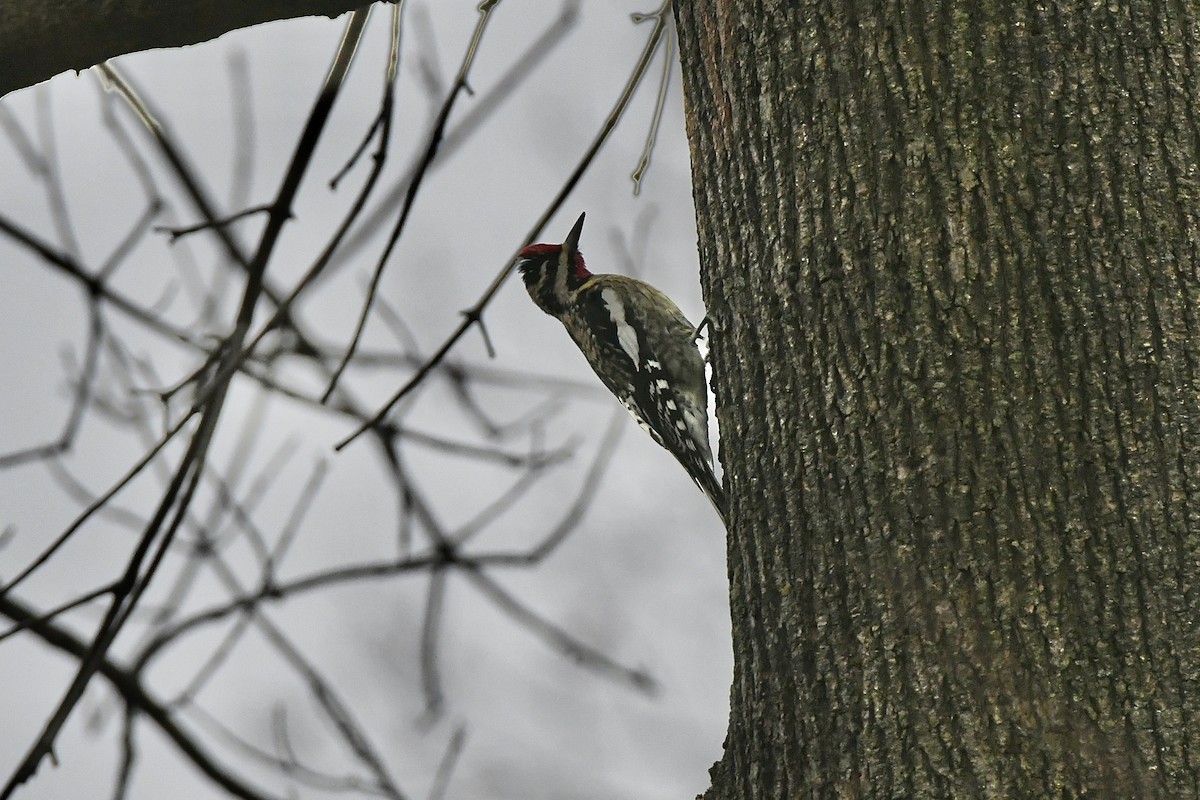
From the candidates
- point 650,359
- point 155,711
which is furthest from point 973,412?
point 650,359

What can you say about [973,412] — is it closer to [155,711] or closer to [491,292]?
[491,292]

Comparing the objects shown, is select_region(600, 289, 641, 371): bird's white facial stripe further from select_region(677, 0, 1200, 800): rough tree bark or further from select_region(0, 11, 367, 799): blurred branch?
select_region(677, 0, 1200, 800): rough tree bark

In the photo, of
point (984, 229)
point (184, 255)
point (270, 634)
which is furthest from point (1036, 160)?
point (184, 255)

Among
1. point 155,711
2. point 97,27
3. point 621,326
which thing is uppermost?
point 621,326

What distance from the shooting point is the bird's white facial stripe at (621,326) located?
4457 mm

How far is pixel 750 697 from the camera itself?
5.31 feet

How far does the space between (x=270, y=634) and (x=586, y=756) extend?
3.94m

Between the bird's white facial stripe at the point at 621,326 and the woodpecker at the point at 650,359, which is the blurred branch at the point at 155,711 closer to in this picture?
the woodpecker at the point at 650,359

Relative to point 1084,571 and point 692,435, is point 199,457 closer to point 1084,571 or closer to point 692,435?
point 1084,571

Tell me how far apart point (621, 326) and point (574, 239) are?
51cm

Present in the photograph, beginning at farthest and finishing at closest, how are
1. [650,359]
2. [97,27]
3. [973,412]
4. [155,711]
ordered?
1. [650,359]
2. [155,711]
3. [97,27]
4. [973,412]

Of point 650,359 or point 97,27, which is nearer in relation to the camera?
point 97,27

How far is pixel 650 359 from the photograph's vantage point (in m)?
4.44

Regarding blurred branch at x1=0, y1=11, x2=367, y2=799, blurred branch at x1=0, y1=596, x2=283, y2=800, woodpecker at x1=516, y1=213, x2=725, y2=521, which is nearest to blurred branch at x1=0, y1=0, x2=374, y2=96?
blurred branch at x1=0, y1=11, x2=367, y2=799
